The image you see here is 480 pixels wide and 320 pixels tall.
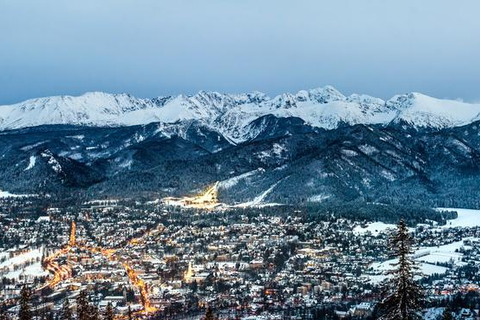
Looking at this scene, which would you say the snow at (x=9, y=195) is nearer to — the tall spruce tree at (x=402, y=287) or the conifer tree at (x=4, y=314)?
the conifer tree at (x=4, y=314)

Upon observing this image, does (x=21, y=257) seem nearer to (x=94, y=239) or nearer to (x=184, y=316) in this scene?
(x=94, y=239)

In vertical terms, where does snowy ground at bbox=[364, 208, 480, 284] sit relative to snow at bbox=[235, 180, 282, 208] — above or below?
below

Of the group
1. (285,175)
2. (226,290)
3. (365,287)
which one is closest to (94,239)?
(226,290)

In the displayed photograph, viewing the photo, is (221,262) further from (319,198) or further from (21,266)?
(319,198)

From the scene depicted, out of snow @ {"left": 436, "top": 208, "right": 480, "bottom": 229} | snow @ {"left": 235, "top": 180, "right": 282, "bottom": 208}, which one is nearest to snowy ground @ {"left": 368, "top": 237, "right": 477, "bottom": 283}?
snow @ {"left": 436, "top": 208, "right": 480, "bottom": 229}

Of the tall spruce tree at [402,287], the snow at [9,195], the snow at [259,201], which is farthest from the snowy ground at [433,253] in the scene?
the snow at [9,195]

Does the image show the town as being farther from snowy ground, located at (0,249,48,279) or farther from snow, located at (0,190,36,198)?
snow, located at (0,190,36,198)

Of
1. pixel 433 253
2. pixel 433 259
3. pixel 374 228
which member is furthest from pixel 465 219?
pixel 433 259
